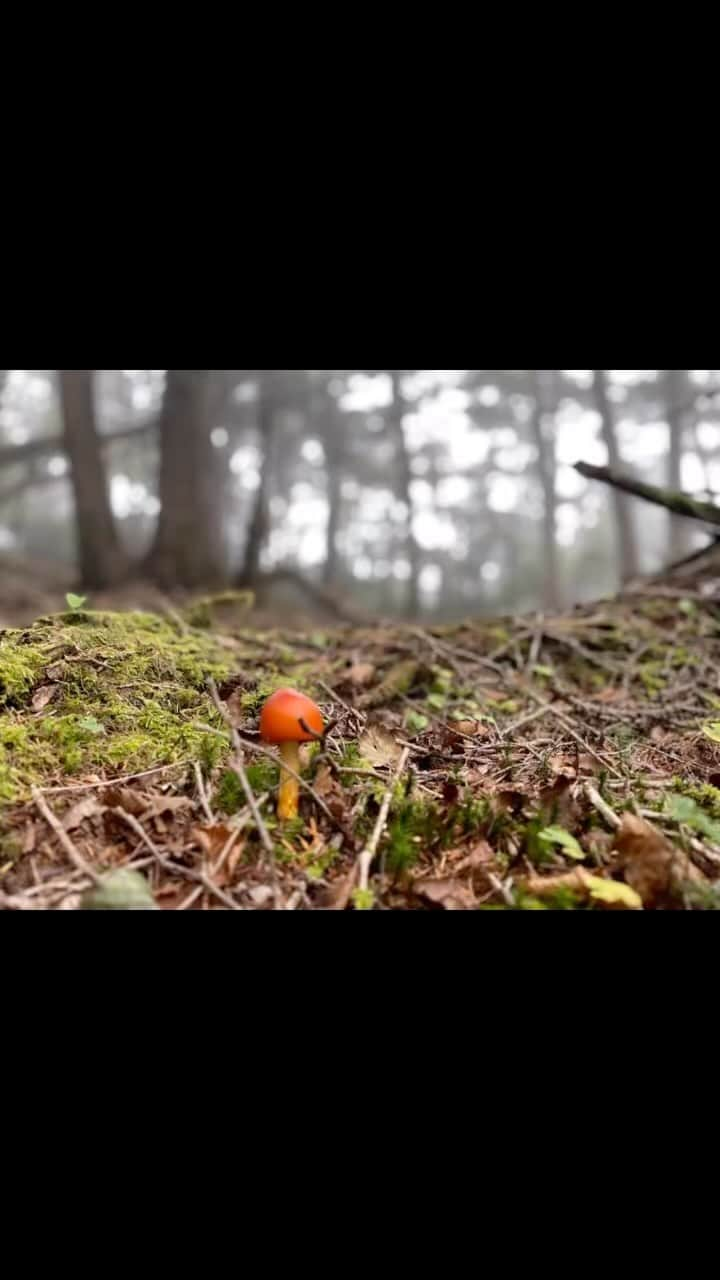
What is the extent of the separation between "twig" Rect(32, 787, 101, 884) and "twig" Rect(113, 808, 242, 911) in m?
0.17

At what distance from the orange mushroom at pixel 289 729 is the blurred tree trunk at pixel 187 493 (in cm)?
553

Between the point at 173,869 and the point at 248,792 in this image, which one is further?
the point at 248,792

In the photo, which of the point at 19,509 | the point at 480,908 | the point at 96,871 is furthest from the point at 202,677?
the point at 19,509

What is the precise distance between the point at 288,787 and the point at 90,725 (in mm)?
855

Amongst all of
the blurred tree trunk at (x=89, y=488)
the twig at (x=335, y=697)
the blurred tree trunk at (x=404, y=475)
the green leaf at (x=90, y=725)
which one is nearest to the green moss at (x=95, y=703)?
the green leaf at (x=90, y=725)

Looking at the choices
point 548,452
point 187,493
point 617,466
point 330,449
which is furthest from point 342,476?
point 187,493

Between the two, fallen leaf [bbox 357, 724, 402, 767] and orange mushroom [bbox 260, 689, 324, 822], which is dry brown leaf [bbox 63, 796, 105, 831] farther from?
fallen leaf [bbox 357, 724, 402, 767]

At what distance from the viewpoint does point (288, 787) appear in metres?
2.16

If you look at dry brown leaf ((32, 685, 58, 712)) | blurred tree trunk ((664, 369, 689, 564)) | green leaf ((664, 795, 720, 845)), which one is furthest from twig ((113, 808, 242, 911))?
blurred tree trunk ((664, 369, 689, 564))

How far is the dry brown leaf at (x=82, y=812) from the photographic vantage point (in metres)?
2.02

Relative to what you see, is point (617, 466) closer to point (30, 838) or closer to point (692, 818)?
point (692, 818)

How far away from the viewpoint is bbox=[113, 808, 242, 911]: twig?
5.96ft

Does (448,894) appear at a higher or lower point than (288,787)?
lower

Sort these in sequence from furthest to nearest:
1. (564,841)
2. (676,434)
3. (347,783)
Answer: (676,434)
(347,783)
(564,841)
